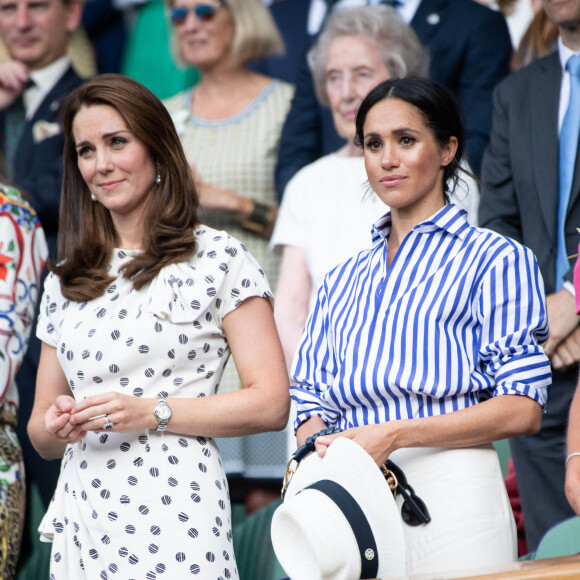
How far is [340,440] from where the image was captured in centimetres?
224

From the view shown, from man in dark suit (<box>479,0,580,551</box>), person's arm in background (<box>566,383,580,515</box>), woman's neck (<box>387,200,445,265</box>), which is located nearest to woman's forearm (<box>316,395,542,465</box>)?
person's arm in background (<box>566,383,580,515</box>)

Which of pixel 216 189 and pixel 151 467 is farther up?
pixel 216 189

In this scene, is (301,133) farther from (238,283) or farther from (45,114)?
(238,283)

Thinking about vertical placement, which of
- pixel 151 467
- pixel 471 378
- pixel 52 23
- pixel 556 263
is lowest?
pixel 151 467

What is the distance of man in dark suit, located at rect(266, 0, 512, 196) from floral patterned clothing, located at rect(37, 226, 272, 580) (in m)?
1.89

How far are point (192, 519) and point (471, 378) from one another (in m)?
0.72

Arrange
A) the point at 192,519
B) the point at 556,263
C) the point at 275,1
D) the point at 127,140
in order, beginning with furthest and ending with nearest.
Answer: the point at 275,1 < the point at 556,263 < the point at 127,140 < the point at 192,519

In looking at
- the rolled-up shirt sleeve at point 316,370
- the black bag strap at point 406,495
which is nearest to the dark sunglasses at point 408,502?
the black bag strap at point 406,495

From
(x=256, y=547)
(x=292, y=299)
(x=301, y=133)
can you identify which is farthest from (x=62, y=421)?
(x=301, y=133)

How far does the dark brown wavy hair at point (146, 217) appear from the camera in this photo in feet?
8.86

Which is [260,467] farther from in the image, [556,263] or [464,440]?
[464,440]

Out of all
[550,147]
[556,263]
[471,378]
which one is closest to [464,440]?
[471,378]

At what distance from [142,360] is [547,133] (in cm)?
180

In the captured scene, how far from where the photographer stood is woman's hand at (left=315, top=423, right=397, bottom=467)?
2.27m
